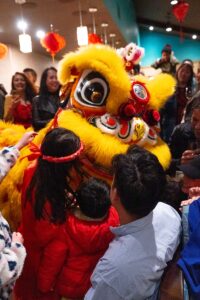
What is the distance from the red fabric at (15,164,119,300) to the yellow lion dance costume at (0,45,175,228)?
58cm

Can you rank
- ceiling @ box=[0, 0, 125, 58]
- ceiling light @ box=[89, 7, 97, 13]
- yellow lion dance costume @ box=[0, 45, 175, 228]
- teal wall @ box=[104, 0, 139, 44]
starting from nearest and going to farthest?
1. yellow lion dance costume @ box=[0, 45, 175, 228]
2. ceiling @ box=[0, 0, 125, 58]
3. ceiling light @ box=[89, 7, 97, 13]
4. teal wall @ box=[104, 0, 139, 44]

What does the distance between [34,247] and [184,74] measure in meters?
2.95

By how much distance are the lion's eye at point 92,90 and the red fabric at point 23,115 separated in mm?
1275

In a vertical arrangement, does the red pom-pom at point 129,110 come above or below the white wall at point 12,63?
below

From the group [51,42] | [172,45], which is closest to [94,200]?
[51,42]

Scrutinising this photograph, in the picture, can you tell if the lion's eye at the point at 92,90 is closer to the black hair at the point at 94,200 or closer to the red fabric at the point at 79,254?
the black hair at the point at 94,200

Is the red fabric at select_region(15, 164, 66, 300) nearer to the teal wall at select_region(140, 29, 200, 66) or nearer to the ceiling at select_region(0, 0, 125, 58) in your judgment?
the ceiling at select_region(0, 0, 125, 58)

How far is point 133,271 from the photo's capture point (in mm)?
1004

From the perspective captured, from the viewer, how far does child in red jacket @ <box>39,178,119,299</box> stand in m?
1.42

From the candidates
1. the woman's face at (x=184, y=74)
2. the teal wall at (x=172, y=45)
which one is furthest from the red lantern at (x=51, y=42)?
the teal wall at (x=172, y=45)

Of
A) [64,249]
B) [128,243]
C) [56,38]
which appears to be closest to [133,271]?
[128,243]

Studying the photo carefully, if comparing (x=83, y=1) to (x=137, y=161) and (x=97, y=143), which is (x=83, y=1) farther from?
(x=137, y=161)

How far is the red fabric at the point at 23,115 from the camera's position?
10.9 ft

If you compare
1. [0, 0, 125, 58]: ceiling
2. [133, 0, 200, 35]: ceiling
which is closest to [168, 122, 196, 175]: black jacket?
[0, 0, 125, 58]: ceiling
